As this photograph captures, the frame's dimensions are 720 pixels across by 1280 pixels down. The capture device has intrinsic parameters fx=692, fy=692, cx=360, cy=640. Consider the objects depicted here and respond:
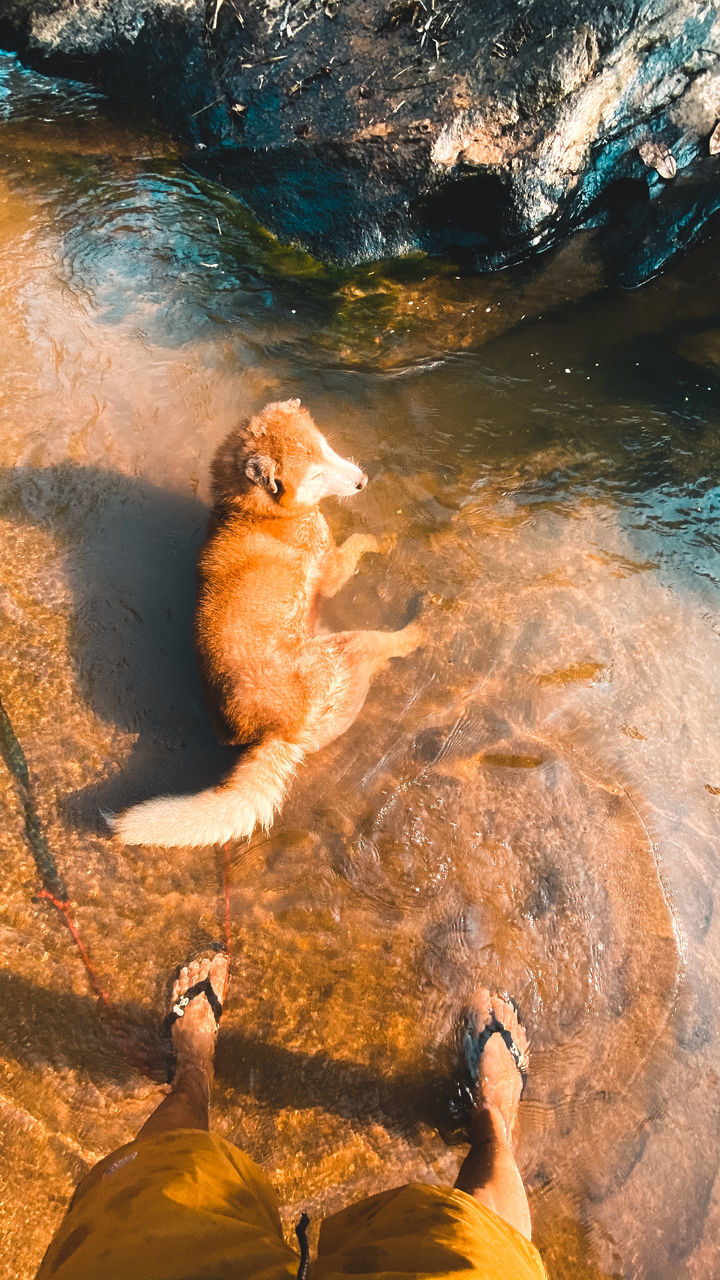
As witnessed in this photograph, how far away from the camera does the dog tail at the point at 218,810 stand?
2.91m

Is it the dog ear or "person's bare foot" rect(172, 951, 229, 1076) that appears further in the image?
the dog ear

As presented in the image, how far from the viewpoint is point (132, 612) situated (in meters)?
3.91

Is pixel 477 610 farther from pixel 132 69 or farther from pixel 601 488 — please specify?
pixel 132 69

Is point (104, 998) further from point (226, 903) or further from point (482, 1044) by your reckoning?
point (482, 1044)

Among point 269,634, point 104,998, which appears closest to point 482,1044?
point 104,998

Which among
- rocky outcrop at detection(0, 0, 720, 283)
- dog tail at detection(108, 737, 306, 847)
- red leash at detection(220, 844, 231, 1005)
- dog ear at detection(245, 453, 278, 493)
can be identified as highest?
rocky outcrop at detection(0, 0, 720, 283)

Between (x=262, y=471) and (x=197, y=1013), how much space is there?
2527 millimetres

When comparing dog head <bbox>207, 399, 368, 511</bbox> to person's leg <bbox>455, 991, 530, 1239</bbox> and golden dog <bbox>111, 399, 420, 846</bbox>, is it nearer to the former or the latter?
golden dog <bbox>111, 399, 420, 846</bbox>

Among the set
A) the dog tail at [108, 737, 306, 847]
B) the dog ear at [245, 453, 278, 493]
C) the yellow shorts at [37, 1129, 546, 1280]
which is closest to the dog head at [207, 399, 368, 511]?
the dog ear at [245, 453, 278, 493]

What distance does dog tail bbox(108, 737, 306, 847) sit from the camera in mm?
2906

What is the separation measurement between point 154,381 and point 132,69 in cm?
351

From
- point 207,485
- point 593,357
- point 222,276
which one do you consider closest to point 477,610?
point 207,485

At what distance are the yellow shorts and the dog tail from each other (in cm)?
112

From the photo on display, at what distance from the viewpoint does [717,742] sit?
11.1ft
